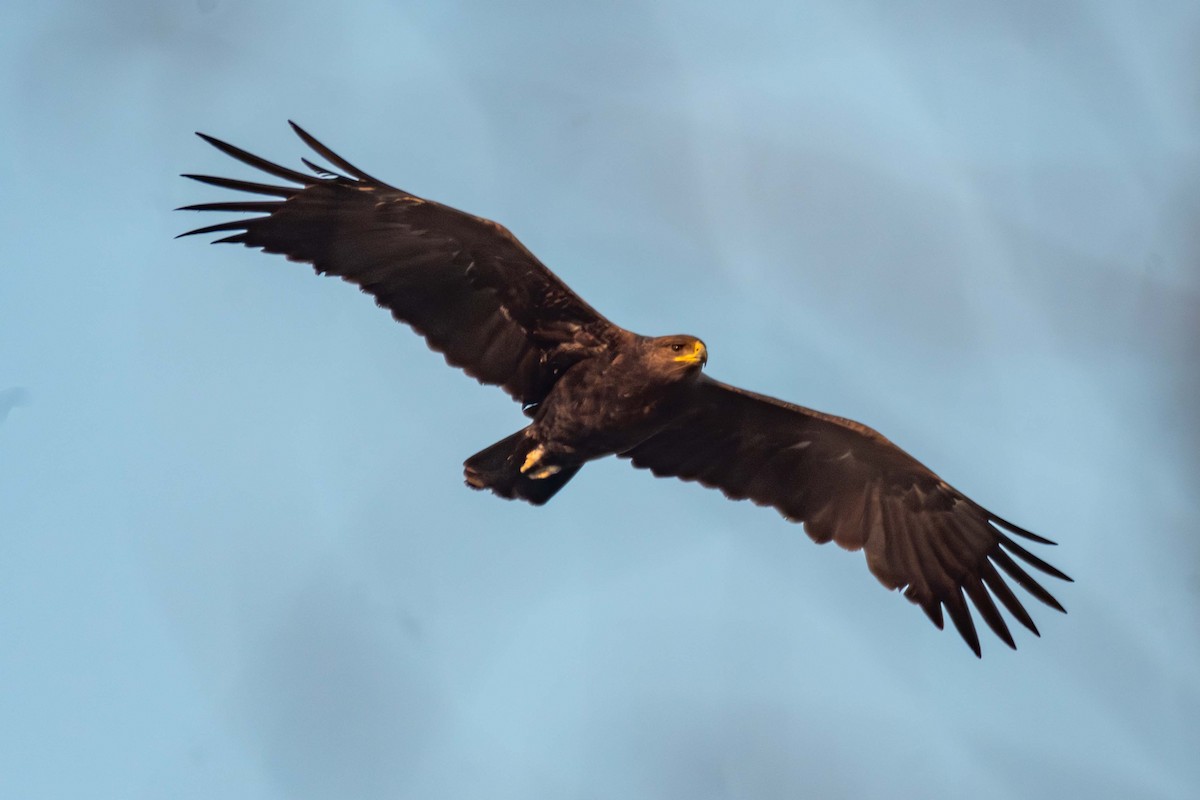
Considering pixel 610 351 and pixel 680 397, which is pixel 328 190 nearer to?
pixel 610 351

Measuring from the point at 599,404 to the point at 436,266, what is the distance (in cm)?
179

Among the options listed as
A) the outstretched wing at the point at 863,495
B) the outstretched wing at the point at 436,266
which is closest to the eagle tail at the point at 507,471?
the outstretched wing at the point at 436,266

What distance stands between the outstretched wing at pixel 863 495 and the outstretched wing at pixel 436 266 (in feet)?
4.50

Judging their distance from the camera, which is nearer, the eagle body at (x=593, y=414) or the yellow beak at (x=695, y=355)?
the yellow beak at (x=695, y=355)

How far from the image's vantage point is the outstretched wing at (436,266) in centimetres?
1030

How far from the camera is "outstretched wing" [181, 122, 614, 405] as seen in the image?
10.3 meters

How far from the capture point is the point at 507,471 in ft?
34.1

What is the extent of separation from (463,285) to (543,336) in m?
0.78

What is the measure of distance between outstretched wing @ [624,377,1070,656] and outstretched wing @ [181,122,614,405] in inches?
54.0

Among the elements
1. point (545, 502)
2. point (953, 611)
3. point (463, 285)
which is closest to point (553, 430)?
point (545, 502)

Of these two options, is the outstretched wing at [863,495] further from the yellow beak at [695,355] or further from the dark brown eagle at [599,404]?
the yellow beak at [695,355]

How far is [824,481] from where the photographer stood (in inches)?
461

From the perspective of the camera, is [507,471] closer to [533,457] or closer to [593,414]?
[533,457]

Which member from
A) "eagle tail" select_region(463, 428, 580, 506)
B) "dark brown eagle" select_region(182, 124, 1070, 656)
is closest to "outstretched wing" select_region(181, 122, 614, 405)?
"dark brown eagle" select_region(182, 124, 1070, 656)
